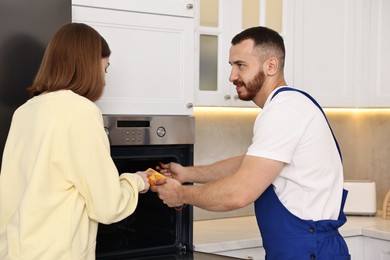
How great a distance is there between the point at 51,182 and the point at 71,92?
23cm

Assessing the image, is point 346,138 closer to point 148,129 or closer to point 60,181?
point 148,129

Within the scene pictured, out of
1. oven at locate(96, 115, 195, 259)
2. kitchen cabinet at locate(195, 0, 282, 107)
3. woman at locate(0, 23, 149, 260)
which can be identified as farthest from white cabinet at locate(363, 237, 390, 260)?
woman at locate(0, 23, 149, 260)

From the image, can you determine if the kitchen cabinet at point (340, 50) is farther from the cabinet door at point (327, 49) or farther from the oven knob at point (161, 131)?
the oven knob at point (161, 131)

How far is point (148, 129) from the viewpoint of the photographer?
203cm

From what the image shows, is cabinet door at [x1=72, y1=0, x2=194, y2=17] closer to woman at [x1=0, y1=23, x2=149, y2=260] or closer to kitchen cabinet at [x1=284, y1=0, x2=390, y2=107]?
woman at [x1=0, y1=23, x2=149, y2=260]

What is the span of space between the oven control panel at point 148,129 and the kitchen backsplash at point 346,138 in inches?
37.9

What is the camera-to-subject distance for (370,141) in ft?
11.6

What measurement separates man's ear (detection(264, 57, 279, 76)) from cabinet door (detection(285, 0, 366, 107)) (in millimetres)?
959

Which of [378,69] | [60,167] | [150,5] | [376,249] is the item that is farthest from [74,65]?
[378,69]

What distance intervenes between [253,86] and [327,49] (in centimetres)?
118

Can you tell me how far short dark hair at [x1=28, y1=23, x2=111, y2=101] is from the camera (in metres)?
1.54

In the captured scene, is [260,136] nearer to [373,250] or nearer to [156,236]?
[156,236]

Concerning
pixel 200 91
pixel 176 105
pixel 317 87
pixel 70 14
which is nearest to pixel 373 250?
pixel 317 87

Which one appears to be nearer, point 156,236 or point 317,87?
point 156,236
